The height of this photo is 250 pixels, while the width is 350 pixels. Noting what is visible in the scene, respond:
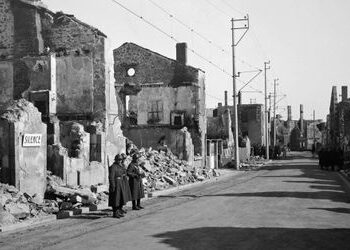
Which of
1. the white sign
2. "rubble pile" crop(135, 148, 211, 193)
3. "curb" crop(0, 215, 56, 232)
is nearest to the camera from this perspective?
"curb" crop(0, 215, 56, 232)

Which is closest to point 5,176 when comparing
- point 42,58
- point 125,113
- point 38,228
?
point 38,228

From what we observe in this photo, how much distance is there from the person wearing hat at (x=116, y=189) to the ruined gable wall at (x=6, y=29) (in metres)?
15.1

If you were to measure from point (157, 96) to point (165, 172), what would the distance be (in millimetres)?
13485

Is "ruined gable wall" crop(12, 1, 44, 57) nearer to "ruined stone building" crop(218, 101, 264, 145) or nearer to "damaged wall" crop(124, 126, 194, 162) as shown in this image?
"damaged wall" crop(124, 126, 194, 162)

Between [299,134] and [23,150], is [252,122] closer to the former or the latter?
[299,134]

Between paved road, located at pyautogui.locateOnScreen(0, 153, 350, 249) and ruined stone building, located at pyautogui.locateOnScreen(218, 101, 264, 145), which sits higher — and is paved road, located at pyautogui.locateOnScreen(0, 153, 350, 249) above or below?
below

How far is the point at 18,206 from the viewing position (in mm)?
13305

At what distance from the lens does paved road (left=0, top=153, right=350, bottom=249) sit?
9.32 m

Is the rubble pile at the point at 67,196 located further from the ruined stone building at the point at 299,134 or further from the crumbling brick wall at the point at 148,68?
the ruined stone building at the point at 299,134

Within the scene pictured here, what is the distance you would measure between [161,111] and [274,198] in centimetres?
2249

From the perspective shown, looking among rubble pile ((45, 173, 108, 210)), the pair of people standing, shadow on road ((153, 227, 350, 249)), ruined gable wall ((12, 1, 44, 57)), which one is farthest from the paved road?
ruined gable wall ((12, 1, 44, 57))

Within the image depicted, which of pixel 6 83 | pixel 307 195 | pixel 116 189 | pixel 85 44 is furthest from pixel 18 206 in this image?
pixel 85 44

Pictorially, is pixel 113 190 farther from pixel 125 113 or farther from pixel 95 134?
pixel 125 113

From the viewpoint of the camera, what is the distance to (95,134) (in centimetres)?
2217
